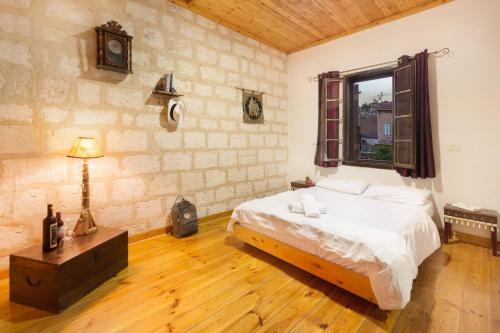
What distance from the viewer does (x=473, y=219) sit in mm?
2621

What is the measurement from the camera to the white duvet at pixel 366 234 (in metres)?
1.59

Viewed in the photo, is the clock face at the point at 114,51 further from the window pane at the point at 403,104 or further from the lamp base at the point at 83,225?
the window pane at the point at 403,104

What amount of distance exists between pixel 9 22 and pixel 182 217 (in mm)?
2337

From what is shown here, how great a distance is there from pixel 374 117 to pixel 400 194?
1507 mm

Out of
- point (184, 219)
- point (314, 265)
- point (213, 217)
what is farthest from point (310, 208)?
point (213, 217)

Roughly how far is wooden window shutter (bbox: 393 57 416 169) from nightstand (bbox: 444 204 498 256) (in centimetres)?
67

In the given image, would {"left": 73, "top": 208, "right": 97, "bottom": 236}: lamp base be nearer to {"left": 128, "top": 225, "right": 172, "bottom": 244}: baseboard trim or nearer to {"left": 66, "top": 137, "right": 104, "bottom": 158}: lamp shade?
{"left": 66, "top": 137, "right": 104, "bottom": 158}: lamp shade

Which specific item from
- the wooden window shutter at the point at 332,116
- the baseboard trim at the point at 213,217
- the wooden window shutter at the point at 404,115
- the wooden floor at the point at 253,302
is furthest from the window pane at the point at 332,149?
the wooden floor at the point at 253,302

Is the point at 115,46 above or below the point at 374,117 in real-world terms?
above

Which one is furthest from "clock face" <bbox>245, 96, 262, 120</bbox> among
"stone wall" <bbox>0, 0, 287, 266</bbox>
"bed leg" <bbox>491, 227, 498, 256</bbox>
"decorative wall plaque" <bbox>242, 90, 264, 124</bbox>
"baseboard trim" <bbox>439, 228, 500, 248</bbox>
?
"bed leg" <bbox>491, 227, 498, 256</bbox>

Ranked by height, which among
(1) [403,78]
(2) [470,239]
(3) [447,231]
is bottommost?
(2) [470,239]

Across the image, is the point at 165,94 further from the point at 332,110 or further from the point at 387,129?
the point at 387,129

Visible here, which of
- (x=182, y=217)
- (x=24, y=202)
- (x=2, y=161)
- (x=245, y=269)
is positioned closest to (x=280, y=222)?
(x=245, y=269)

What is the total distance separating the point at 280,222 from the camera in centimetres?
229
